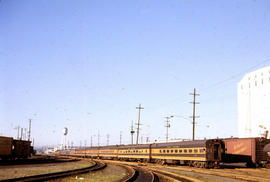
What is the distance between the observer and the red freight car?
32.2 meters

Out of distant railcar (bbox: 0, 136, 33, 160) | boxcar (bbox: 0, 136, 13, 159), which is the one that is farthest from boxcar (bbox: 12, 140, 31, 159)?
boxcar (bbox: 0, 136, 13, 159)

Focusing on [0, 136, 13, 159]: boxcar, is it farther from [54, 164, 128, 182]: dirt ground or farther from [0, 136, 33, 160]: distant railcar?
Result: [54, 164, 128, 182]: dirt ground

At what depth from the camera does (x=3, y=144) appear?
38.7 meters

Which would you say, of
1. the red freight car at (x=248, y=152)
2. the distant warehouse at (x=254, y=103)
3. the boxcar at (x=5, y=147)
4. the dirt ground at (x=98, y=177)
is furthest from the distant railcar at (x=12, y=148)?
the distant warehouse at (x=254, y=103)

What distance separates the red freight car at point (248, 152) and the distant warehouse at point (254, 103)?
5664 centimetres

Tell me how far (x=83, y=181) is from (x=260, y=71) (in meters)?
89.3

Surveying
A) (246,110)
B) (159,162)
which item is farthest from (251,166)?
(246,110)

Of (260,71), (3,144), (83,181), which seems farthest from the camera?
(260,71)

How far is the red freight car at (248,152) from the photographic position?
32219mm

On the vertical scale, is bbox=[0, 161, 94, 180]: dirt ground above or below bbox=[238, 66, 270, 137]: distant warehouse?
below

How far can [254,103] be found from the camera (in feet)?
308

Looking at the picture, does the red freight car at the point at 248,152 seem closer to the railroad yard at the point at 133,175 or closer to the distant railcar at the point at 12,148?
the railroad yard at the point at 133,175

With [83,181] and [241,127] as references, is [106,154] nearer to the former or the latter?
[83,181]

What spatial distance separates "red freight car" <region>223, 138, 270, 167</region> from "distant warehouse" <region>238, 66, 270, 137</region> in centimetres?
5664
